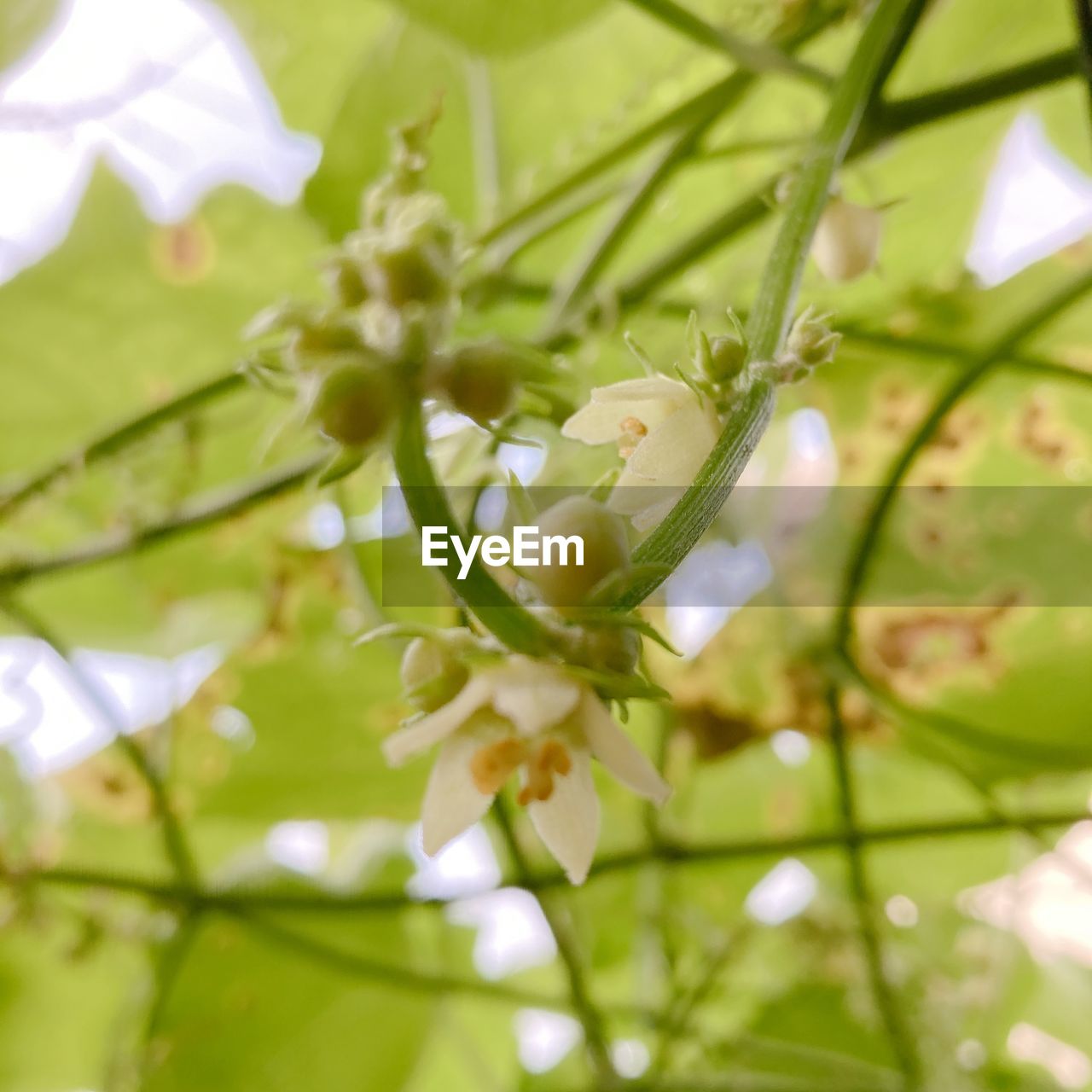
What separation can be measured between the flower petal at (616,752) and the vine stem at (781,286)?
0.02 m

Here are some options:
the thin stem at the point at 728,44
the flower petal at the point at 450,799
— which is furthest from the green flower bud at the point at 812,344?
the thin stem at the point at 728,44

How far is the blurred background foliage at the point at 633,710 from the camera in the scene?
56 cm

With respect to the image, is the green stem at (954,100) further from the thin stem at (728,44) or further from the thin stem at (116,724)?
the thin stem at (116,724)

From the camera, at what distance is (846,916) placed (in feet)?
2.20

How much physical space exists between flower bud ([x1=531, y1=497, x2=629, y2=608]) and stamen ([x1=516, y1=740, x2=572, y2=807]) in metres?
0.03

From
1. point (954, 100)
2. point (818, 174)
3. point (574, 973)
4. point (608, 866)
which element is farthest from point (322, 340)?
point (608, 866)

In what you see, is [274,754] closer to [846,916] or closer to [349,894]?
[349,894]

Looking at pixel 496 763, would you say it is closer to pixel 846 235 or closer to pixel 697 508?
pixel 697 508

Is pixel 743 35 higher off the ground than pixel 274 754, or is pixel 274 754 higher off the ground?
pixel 743 35

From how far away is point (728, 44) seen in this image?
413 millimetres

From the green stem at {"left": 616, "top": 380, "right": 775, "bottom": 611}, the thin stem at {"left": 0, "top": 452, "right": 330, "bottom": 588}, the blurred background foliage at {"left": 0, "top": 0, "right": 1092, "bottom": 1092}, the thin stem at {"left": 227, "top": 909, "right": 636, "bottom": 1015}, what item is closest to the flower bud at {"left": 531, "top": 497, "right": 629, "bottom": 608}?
the green stem at {"left": 616, "top": 380, "right": 775, "bottom": 611}

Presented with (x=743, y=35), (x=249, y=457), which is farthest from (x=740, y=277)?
(x=249, y=457)

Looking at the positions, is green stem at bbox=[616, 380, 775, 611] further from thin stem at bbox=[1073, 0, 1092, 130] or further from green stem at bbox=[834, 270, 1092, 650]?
green stem at bbox=[834, 270, 1092, 650]

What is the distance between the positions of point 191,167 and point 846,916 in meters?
0.69
